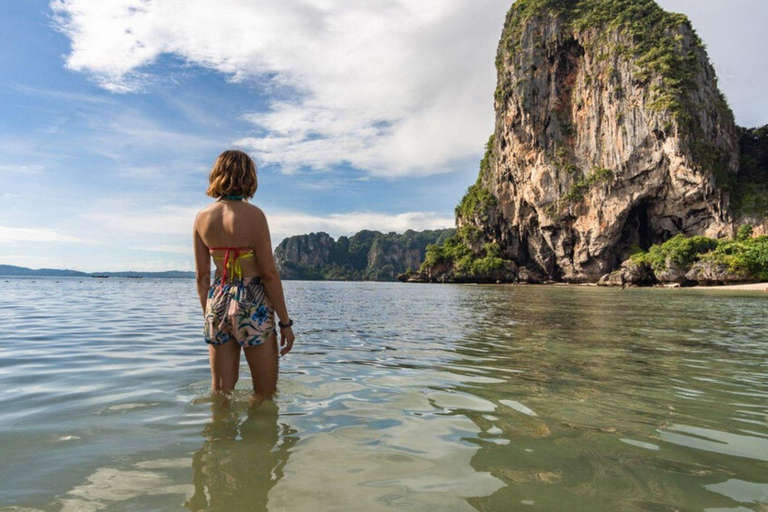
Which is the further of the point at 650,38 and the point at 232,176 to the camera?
the point at 650,38

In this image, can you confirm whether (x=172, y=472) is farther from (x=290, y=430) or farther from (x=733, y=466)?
(x=733, y=466)

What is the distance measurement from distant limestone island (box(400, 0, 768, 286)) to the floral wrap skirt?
55.1 m

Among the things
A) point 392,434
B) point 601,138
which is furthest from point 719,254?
point 392,434

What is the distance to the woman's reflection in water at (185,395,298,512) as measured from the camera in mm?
2064

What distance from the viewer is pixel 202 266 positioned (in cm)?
365

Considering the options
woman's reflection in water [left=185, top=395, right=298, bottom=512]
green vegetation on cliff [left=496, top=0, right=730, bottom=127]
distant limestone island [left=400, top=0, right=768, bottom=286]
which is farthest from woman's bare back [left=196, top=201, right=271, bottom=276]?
green vegetation on cliff [left=496, top=0, right=730, bottom=127]

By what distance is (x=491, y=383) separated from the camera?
4.75m

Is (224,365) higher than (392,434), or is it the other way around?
(224,365)

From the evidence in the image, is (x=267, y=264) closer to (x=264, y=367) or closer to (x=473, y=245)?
(x=264, y=367)

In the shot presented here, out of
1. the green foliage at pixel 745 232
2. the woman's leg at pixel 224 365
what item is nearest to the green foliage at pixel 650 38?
the green foliage at pixel 745 232

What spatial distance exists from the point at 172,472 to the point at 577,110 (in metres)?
82.4

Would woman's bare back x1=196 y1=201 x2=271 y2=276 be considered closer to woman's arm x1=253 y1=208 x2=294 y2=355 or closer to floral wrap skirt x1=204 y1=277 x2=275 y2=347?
woman's arm x1=253 y1=208 x2=294 y2=355

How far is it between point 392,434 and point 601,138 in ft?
249

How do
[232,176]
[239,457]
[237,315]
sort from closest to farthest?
1. [239,457]
2. [237,315]
3. [232,176]
